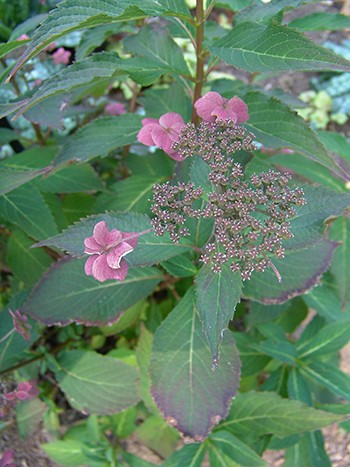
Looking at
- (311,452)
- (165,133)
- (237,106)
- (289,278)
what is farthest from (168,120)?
(311,452)

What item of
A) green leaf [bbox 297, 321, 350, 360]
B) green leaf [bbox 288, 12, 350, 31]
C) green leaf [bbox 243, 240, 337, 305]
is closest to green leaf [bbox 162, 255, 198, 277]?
green leaf [bbox 243, 240, 337, 305]

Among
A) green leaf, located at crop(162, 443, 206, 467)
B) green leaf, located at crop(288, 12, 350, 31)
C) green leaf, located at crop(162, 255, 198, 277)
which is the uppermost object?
green leaf, located at crop(288, 12, 350, 31)

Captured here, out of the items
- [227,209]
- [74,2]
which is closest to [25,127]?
[74,2]

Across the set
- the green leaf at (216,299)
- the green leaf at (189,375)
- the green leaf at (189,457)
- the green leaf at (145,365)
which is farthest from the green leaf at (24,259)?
the green leaf at (216,299)

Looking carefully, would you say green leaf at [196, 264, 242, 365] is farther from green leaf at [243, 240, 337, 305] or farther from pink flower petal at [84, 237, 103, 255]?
green leaf at [243, 240, 337, 305]

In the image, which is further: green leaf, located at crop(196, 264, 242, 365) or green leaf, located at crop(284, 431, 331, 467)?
green leaf, located at crop(284, 431, 331, 467)

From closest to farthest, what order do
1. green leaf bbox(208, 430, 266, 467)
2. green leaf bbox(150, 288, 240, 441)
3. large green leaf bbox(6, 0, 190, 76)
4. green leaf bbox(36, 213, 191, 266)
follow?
large green leaf bbox(6, 0, 190, 76) → green leaf bbox(36, 213, 191, 266) → green leaf bbox(150, 288, 240, 441) → green leaf bbox(208, 430, 266, 467)

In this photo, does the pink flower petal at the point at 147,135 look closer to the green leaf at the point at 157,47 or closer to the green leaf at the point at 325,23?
the green leaf at the point at 157,47
